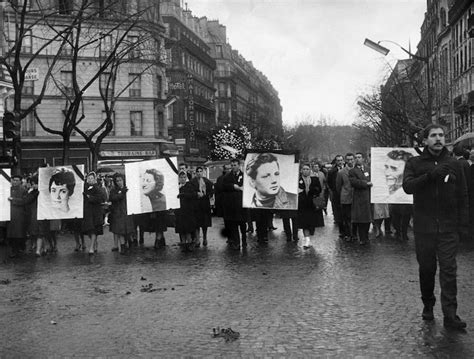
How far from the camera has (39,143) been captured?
51.7 meters

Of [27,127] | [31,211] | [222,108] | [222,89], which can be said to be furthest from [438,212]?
[222,89]

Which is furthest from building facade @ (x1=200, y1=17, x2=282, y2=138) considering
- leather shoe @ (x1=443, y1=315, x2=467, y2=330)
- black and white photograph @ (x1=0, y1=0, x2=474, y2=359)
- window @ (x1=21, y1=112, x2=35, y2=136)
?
leather shoe @ (x1=443, y1=315, x2=467, y2=330)

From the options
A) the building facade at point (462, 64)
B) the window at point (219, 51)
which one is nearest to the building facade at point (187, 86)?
the window at point (219, 51)

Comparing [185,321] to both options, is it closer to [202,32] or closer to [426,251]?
[426,251]

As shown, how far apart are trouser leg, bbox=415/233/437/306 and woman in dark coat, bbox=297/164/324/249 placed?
7431mm

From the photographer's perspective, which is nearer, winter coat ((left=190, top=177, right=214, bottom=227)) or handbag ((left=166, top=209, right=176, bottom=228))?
winter coat ((left=190, top=177, right=214, bottom=227))

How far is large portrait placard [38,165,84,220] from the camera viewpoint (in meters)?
15.8

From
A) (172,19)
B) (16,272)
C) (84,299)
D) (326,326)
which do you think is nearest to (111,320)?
(84,299)

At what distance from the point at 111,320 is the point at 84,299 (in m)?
1.64

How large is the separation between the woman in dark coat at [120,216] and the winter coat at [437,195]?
30.1 ft

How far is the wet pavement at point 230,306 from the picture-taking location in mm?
6750

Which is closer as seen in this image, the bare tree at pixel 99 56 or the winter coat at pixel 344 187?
the winter coat at pixel 344 187

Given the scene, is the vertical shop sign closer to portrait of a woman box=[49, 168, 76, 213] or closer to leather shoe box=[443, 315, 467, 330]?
portrait of a woman box=[49, 168, 76, 213]

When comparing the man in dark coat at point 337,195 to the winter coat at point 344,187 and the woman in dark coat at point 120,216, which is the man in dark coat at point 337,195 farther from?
the woman in dark coat at point 120,216
